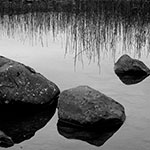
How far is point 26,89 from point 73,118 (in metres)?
1.07

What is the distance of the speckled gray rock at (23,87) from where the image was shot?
5.86 m

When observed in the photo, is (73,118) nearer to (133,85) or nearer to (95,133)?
(95,133)

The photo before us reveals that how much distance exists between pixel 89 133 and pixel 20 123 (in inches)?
43.0

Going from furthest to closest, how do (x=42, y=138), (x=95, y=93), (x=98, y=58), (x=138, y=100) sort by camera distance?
1. (x=98, y=58)
2. (x=138, y=100)
3. (x=95, y=93)
4. (x=42, y=138)

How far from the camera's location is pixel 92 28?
11625 mm

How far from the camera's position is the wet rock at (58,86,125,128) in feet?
16.9

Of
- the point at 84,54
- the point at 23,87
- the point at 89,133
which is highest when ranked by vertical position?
the point at 23,87

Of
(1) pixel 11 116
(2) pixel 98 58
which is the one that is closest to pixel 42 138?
(1) pixel 11 116

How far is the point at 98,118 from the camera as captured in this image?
5129 millimetres

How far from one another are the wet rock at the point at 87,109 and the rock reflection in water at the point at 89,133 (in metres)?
0.07

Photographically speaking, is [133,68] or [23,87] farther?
[133,68]

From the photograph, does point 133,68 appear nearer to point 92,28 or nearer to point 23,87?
point 23,87

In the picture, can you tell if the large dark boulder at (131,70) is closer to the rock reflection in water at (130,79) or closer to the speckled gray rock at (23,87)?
the rock reflection in water at (130,79)

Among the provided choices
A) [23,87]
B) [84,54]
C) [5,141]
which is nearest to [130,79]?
[84,54]
